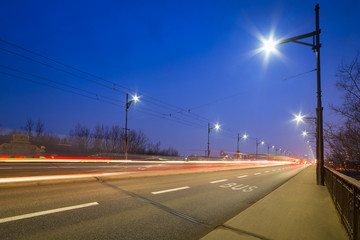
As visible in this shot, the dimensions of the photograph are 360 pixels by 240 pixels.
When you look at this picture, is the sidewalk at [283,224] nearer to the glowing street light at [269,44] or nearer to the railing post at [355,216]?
the railing post at [355,216]

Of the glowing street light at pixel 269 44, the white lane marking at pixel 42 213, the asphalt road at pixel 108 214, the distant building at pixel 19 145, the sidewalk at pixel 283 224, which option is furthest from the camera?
the distant building at pixel 19 145

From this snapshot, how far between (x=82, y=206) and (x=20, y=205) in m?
1.65

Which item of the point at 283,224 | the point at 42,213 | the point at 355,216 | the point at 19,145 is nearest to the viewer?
the point at 355,216

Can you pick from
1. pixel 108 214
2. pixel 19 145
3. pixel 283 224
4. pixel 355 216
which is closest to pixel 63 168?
pixel 108 214

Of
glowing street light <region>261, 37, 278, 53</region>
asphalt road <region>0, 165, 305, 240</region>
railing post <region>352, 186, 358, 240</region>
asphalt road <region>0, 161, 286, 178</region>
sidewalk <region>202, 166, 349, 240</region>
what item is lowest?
asphalt road <region>0, 161, 286, 178</region>

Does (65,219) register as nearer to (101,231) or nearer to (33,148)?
(101,231)

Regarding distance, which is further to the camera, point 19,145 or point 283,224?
point 19,145

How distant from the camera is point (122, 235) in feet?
12.7

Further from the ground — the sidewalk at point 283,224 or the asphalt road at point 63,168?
the sidewalk at point 283,224

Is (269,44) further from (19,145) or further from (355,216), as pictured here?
(19,145)

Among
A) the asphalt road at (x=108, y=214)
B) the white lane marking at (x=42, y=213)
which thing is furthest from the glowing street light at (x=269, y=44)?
the white lane marking at (x=42, y=213)

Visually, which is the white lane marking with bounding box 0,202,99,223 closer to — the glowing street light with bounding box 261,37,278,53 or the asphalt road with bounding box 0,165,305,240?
the asphalt road with bounding box 0,165,305,240

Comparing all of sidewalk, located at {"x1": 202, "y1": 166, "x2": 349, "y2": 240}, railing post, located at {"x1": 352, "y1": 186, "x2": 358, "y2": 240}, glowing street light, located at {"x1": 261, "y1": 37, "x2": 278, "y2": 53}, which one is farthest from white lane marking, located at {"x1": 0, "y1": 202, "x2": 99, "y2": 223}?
glowing street light, located at {"x1": 261, "y1": 37, "x2": 278, "y2": 53}

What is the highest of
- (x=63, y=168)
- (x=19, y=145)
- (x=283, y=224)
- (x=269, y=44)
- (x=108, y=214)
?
(x=269, y=44)
